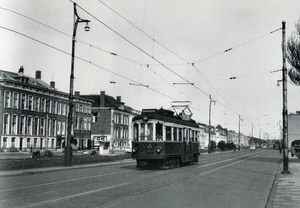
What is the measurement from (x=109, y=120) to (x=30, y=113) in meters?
23.0

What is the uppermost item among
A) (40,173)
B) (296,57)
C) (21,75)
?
(21,75)

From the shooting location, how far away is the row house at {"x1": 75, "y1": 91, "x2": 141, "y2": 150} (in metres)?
80.6

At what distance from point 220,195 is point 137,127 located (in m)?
11.2

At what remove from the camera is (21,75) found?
59.7 metres

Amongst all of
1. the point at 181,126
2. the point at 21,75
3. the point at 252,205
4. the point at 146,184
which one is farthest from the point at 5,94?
the point at 252,205

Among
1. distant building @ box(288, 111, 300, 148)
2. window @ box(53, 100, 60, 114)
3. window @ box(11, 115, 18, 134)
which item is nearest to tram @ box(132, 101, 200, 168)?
distant building @ box(288, 111, 300, 148)

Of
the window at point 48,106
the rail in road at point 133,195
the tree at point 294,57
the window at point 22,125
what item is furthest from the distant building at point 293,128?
the window at point 48,106

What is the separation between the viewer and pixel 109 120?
80812 millimetres

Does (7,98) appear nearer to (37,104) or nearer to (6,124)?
(6,124)

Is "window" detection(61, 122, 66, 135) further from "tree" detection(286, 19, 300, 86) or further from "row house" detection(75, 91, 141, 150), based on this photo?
"tree" detection(286, 19, 300, 86)

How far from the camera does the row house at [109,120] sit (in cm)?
8062

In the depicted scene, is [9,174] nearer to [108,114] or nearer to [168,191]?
[168,191]

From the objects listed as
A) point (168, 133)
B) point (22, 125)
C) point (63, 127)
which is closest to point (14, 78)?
point (22, 125)

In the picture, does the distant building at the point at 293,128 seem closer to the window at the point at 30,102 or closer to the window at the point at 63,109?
the window at the point at 30,102
